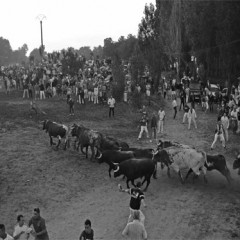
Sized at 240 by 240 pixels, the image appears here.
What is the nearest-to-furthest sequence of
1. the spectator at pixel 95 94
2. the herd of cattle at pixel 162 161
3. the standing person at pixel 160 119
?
the herd of cattle at pixel 162 161, the standing person at pixel 160 119, the spectator at pixel 95 94

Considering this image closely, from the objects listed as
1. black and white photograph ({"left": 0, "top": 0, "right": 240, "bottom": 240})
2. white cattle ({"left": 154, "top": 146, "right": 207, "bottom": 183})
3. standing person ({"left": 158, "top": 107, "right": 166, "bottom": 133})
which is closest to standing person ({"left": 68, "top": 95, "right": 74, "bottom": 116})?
black and white photograph ({"left": 0, "top": 0, "right": 240, "bottom": 240})

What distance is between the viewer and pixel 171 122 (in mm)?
26125

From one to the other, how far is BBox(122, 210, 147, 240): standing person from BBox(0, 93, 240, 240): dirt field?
55 cm

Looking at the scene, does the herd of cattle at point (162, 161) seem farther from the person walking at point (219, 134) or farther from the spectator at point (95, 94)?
the spectator at point (95, 94)

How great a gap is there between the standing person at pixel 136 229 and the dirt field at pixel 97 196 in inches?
21.7

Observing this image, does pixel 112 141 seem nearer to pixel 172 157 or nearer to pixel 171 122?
pixel 172 157

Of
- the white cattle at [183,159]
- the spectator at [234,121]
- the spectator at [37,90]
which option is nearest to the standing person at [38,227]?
the white cattle at [183,159]

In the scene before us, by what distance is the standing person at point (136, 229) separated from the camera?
10570 mm

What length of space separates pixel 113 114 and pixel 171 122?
4.24 metres

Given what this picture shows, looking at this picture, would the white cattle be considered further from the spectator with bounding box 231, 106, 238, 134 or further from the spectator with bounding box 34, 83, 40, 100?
the spectator with bounding box 34, 83, 40, 100

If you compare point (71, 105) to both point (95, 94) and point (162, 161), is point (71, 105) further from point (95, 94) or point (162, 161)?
point (162, 161)

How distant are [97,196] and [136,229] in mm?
3758

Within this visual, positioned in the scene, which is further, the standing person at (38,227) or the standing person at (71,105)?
the standing person at (71,105)

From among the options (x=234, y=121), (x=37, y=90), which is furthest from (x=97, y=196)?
(x=37, y=90)
